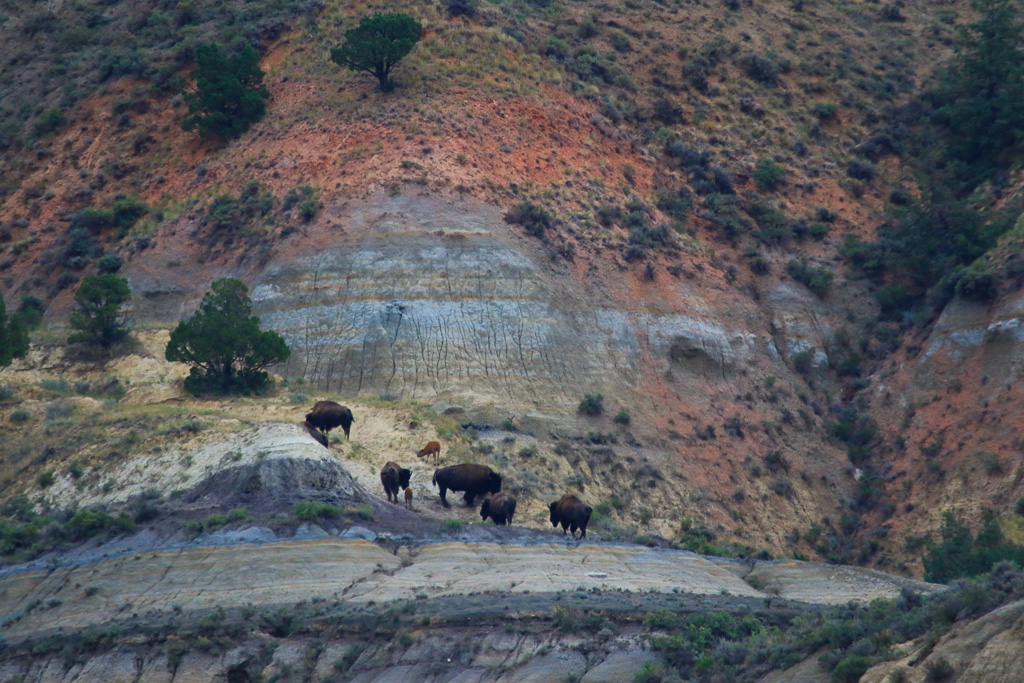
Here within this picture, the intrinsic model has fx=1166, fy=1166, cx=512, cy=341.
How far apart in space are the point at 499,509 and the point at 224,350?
13.8 metres

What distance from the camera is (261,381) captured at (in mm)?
43469

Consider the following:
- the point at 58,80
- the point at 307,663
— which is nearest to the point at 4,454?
the point at 307,663

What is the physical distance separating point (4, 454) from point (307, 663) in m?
17.2

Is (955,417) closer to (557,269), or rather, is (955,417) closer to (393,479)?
(557,269)

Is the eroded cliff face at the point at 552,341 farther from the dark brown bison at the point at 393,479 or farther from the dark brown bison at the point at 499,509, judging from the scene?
the dark brown bison at the point at 393,479

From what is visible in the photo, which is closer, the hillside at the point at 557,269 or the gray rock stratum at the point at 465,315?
the hillside at the point at 557,269

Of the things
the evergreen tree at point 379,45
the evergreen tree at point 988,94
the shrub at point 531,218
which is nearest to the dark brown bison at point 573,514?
the shrub at point 531,218

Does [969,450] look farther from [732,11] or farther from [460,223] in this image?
[732,11]

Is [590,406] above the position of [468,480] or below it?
below

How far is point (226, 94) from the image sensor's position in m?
58.7

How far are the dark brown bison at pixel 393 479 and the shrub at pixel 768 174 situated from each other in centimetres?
3116

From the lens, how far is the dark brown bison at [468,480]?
35.5m

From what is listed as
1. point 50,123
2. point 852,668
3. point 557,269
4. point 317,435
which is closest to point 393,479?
point 317,435

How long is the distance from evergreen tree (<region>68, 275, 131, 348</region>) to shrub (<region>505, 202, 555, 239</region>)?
16.7 metres
